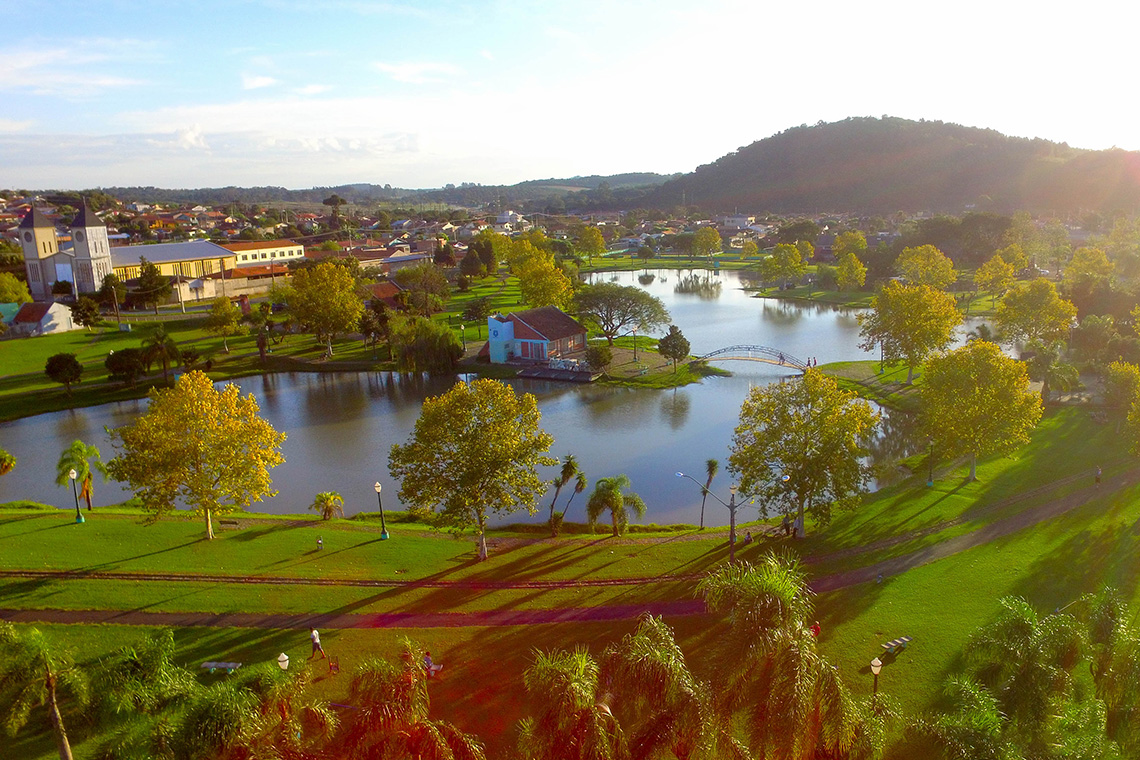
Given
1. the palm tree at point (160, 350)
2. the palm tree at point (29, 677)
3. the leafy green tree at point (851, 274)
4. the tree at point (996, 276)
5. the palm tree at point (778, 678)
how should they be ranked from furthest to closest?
1. the leafy green tree at point (851, 274)
2. the tree at point (996, 276)
3. the palm tree at point (160, 350)
4. the palm tree at point (29, 677)
5. the palm tree at point (778, 678)

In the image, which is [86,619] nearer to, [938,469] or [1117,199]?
[938,469]

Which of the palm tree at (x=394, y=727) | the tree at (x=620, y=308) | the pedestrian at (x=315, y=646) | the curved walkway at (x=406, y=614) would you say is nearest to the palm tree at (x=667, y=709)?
the palm tree at (x=394, y=727)

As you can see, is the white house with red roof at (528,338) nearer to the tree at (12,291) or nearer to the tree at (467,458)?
the tree at (467,458)

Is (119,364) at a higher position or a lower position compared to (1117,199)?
lower

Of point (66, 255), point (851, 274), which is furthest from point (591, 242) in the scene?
point (66, 255)

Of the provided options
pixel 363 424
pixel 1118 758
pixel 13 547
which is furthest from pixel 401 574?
pixel 363 424

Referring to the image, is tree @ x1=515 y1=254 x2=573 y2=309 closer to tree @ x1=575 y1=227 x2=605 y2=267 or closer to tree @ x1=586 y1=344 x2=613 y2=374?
tree @ x1=586 y1=344 x2=613 y2=374
